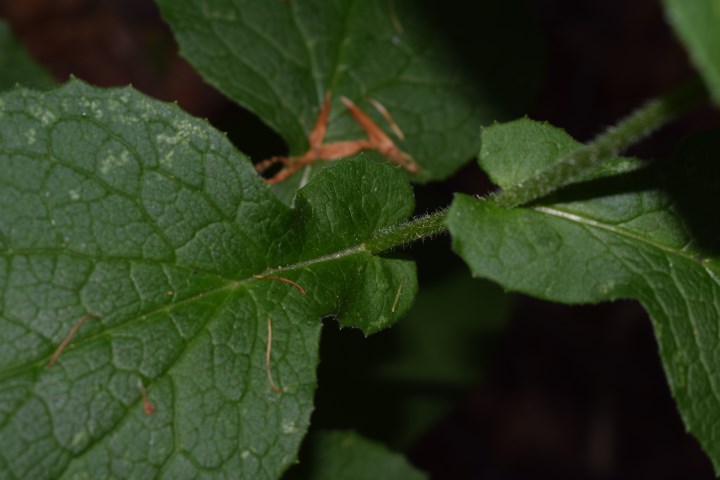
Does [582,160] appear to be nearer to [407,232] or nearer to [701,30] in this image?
[407,232]

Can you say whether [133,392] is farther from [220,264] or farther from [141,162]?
[141,162]

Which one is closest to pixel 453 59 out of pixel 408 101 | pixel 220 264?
pixel 408 101

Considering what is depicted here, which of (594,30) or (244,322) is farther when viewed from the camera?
(594,30)

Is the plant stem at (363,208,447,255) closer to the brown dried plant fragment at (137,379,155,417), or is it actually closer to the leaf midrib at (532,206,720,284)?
the leaf midrib at (532,206,720,284)

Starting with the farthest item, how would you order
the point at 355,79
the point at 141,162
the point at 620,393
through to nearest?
the point at 620,393 < the point at 355,79 < the point at 141,162

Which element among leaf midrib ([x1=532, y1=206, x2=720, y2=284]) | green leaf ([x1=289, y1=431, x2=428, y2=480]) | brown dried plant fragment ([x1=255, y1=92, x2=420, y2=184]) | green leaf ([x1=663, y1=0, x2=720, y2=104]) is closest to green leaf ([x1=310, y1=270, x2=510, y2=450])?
green leaf ([x1=289, y1=431, x2=428, y2=480])

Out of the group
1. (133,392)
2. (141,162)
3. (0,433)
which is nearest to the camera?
(0,433)

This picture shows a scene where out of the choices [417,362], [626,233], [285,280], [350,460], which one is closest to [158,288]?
[285,280]

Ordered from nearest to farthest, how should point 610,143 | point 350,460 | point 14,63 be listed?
point 610,143 → point 350,460 → point 14,63
